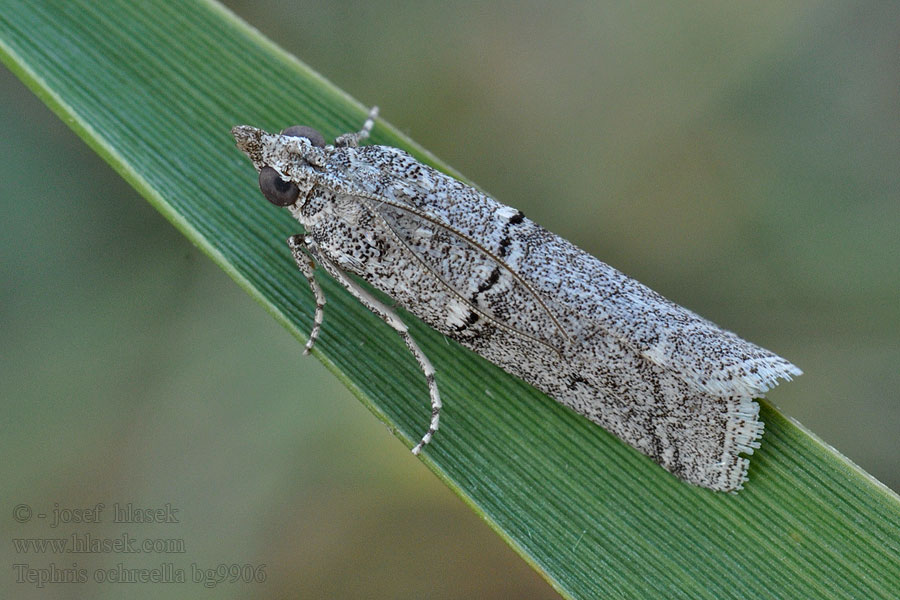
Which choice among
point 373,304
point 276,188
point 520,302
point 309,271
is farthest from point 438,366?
point 276,188

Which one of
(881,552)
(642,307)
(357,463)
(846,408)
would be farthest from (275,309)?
(846,408)

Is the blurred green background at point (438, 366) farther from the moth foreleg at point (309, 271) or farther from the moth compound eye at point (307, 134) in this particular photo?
the moth compound eye at point (307, 134)

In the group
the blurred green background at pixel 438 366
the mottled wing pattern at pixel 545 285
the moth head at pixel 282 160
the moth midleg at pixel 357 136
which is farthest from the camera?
the blurred green background at pixel 438 366

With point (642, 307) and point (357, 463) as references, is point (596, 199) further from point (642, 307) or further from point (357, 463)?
point (357, 463)

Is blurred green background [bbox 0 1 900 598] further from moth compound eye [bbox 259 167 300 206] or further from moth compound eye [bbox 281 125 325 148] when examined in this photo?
moth compound eye [bbox 281 125 325 148]

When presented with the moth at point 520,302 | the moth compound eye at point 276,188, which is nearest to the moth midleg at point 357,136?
the moth at point 520,302

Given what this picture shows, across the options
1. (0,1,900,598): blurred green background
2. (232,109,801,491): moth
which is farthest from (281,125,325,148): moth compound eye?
(0,1,900,598): blurred green background

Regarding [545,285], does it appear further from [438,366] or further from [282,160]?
[282,160]
